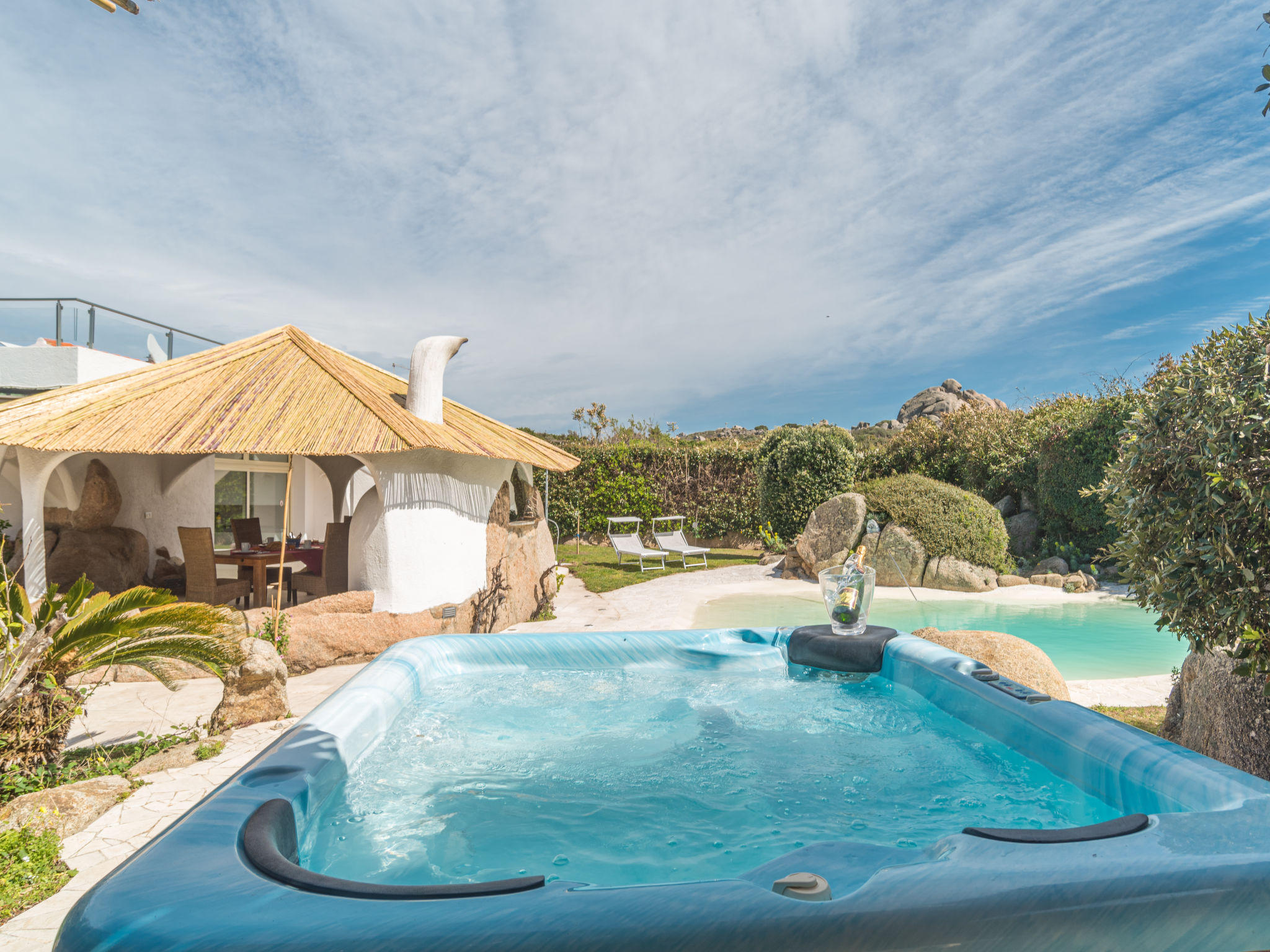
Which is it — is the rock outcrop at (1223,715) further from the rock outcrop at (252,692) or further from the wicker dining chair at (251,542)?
the wicker dining chair at (251,542)

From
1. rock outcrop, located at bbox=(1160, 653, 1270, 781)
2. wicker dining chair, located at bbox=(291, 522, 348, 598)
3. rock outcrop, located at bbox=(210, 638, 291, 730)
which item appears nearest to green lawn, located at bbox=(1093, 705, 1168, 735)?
rock outcrop, located at bbox=(1160, 653, 1270, 781)

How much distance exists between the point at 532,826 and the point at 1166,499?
3563mm

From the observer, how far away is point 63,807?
367cm

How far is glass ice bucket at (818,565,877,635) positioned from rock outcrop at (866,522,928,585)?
669 centimetres

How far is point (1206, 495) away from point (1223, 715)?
5.25ft

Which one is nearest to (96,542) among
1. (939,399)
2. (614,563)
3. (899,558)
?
(614,563)

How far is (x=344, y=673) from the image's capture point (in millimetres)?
6871

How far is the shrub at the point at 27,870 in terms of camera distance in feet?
9.49

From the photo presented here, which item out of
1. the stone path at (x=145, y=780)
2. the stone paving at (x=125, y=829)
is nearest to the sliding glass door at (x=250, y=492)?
the stone path at (x=145, y=780)

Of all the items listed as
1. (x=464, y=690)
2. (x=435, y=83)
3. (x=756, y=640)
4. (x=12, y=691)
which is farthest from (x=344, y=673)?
(x=435, y=83)

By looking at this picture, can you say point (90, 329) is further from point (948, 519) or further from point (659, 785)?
point (948, 519)

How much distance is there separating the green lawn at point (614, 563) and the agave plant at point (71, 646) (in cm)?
784

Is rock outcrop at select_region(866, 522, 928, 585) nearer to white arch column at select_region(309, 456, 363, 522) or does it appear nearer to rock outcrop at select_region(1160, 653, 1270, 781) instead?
rock outcrop at select_region(1160, 653, 1270, 781)

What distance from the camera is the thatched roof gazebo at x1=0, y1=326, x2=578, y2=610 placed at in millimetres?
6949
